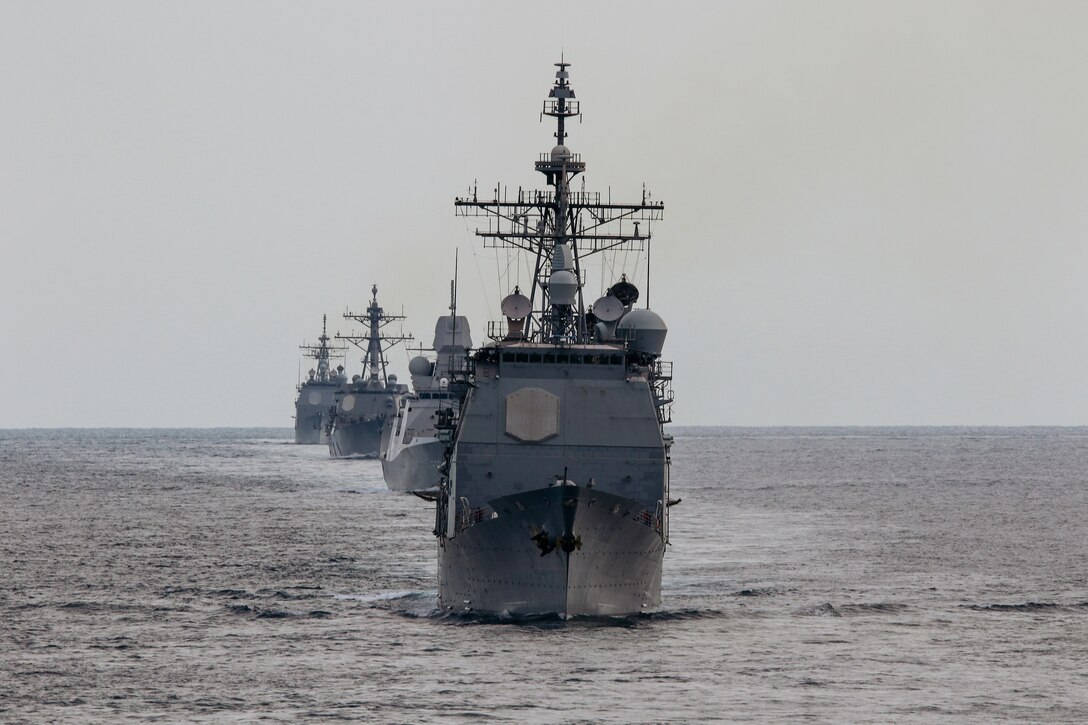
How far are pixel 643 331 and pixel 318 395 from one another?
13324 cm

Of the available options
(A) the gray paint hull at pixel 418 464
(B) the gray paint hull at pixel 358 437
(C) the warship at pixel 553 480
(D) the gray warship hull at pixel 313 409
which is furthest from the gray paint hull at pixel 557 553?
(D) the gray warship hull at pixel 313 409

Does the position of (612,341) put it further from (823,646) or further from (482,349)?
(823,646)

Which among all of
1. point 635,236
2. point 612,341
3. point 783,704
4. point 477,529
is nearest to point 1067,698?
point 783,704

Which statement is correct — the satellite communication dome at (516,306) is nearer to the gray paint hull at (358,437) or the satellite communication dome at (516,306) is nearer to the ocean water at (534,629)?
the ocean water at (534,629)

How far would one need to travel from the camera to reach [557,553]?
28328mm

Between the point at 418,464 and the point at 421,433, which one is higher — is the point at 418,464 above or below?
below

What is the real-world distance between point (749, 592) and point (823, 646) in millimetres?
7353

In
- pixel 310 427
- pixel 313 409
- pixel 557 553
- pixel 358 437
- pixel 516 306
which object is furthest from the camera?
pixel 310 427

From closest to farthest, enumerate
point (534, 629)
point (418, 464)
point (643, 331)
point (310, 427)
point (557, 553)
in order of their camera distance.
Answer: point (534, 629) < point (557, 553) < point (643, 331) < point (418, 464) < point (310, 427)

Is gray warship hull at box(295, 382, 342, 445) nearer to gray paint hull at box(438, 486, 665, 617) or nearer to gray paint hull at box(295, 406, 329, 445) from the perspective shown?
gray paint hull at box(295, 406, 329, 445)

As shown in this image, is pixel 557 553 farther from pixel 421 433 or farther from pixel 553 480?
pixel 421 433

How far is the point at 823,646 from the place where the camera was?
92.1 feet

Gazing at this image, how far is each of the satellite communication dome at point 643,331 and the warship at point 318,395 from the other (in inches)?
5112

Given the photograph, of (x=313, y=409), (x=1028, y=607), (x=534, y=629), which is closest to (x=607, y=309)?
(x=534, y=629)
